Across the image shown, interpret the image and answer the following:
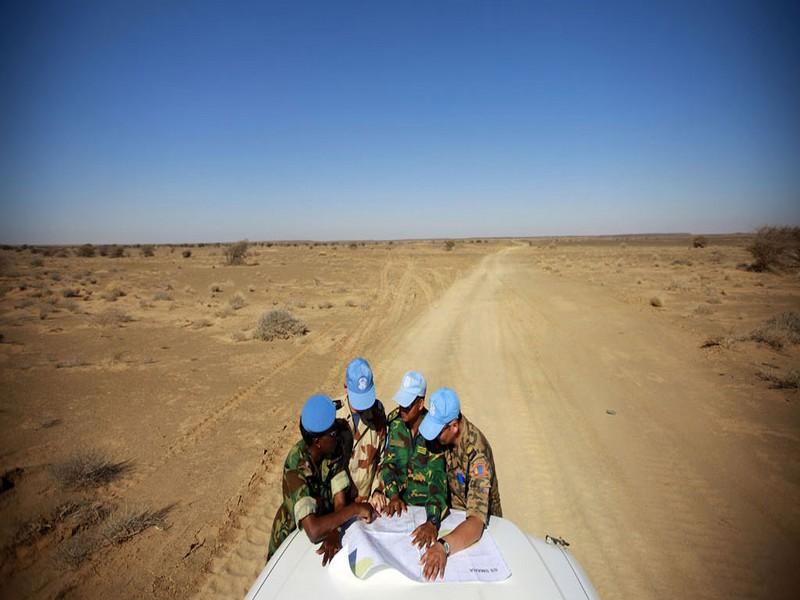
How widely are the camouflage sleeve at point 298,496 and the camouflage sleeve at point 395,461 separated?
0.62 m

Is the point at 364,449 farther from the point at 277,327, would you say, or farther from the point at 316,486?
the point at 277,327

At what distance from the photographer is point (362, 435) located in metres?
3.28

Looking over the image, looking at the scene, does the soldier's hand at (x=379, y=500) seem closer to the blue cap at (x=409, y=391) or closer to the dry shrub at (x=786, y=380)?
the blue cap at (x=409, y=391)

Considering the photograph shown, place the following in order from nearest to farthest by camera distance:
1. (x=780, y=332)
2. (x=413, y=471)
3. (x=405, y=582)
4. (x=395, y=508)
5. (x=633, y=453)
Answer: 1. (x=405, y=582)
2. (x=395, y=508)
3. (x=413, y=471)
4. (x=633, y=453)
5. (x=780, y=332)

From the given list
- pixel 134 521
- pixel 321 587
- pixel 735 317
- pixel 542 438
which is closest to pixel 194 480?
pixel 134 521

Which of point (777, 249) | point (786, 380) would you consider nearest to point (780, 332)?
point (786, 380)

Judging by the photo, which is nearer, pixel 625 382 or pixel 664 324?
pixel 625 382

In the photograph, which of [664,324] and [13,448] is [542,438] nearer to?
[13,448]

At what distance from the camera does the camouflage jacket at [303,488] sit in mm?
2619

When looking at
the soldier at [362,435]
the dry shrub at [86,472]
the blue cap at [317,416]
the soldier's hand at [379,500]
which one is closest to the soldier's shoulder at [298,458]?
the blue cap at [317,416]

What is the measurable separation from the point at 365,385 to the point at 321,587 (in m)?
1.38

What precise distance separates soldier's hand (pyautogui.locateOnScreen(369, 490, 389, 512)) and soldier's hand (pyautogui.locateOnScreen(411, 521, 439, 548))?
2.11 ft

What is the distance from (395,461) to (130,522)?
10.6 feet

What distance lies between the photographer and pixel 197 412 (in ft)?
24.1
